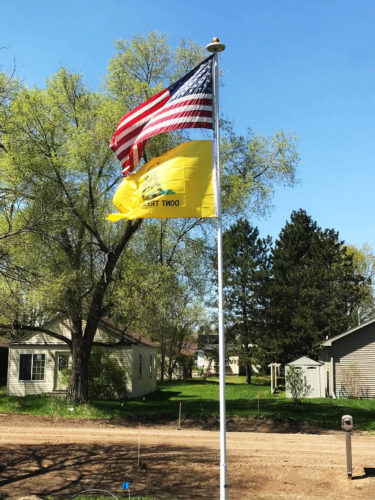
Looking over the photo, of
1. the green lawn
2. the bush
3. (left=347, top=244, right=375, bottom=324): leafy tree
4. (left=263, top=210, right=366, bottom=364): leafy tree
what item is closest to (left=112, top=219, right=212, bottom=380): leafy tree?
the green lawn

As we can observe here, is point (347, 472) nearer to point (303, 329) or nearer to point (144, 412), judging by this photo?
point (144, 412)

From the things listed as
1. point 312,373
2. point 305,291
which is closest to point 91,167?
point 312,373

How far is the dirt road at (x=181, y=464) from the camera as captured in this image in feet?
29.3

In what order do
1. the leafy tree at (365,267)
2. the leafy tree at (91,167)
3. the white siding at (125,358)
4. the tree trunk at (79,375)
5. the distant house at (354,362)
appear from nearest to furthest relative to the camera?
the leafy tree at (91,167), the tree trunk at (79,375), the distant house at (354,362), the white siding at (125,358), the leafy tree at (365,267)

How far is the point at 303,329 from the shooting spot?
4062 centimetres

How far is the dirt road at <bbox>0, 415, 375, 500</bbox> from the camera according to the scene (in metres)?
8.93

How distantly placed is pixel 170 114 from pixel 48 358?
919 inches

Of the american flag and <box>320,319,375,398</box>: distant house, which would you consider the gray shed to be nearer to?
<box>320,319,375,398</box>: distant house

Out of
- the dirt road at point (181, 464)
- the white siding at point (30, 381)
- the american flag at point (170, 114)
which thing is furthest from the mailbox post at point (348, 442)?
the white siding at point (30, 381)

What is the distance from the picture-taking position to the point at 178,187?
7.38m

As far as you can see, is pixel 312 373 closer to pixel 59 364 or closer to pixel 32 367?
pixel 59 364

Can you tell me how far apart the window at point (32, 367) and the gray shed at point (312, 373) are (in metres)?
14.3

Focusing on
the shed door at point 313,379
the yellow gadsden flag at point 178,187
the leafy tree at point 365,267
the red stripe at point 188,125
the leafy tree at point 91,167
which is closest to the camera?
the yellow gadsden flag at point 178,187

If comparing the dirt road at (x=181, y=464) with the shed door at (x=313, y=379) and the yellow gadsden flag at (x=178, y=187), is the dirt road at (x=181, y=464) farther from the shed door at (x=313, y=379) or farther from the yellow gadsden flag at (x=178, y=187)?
the shed door at (x=313, y=379)
